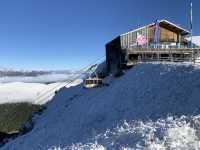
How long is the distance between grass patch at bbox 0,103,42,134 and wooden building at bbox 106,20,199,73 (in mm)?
45705

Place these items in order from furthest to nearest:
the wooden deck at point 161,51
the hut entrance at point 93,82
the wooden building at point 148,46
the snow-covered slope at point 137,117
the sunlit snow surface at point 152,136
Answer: the wooden building at point 148,46
the wooden deck at point 161,51
the hut entrance at point 93,82
the snow-covered slope at point 137,117
the sunlit snow surface at point 152,136

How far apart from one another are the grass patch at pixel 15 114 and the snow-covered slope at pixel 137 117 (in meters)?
57.2

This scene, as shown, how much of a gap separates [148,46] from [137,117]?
22.9m

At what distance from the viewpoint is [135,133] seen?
23.7 meters

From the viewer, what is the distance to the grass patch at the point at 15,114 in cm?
9580

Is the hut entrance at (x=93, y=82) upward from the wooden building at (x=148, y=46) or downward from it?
downward

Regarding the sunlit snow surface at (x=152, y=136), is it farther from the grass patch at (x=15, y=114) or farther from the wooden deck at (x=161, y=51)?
the grass patch at (x=15, y=114)

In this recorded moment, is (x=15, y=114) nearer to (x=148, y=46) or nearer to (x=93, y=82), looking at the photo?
(x=93, y=82)

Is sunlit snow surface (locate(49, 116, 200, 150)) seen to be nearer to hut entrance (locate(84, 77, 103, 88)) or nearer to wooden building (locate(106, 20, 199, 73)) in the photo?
hut entrance (locate(84, 77, 103, 88))

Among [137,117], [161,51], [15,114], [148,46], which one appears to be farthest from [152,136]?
[15,114]

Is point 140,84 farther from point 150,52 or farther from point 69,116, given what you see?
point 150,52

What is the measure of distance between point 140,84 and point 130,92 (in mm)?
1283

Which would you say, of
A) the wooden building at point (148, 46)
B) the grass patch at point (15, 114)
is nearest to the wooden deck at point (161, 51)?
the wooden building at point (148, 46)

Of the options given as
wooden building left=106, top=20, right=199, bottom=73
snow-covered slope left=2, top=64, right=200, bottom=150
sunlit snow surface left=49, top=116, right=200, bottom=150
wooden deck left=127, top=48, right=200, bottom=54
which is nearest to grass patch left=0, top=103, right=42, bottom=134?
wooden building left=106, top=20, right=199, bottom=73
